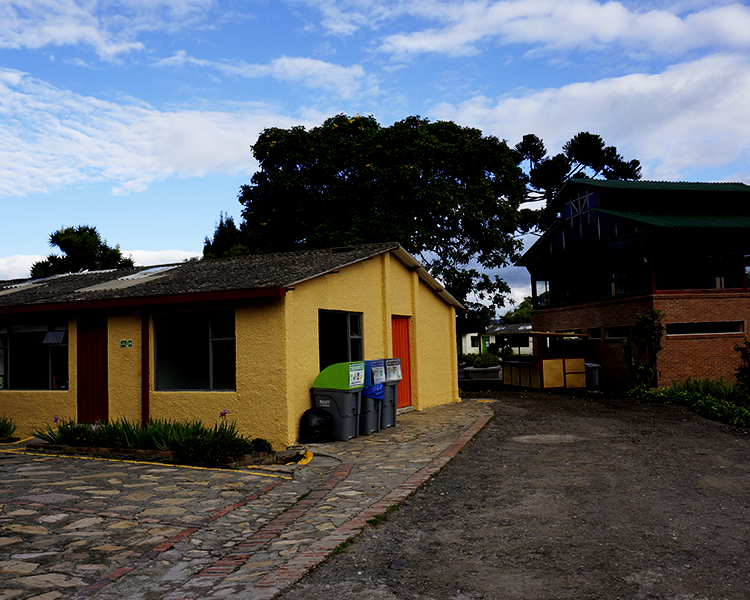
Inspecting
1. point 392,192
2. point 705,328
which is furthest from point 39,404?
point 705,328

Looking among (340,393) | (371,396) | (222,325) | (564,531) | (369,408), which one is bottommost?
(564,531)

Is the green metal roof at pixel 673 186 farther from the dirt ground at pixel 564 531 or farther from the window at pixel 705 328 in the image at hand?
the dirt ground at pixel 564 531

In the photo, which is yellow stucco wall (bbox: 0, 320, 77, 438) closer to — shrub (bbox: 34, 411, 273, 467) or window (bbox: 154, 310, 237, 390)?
shrub (bbox: 34, 411, 273, 467)

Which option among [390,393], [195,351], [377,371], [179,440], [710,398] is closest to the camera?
[179,440]

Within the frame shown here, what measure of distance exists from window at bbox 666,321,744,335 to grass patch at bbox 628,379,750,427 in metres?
2.11

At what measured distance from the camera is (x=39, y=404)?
44.1 feet

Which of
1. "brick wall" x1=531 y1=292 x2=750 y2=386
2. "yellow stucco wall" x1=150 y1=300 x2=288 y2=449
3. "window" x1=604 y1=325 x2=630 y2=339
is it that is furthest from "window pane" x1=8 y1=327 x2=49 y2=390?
"window" x1=604 y1=325 x2=630 y2=339

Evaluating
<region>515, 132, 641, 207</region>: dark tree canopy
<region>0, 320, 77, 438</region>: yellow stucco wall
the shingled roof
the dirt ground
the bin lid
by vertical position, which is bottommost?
the dirt ground

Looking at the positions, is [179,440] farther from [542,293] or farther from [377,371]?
[542,293]

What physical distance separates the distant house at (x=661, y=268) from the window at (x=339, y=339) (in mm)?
13783

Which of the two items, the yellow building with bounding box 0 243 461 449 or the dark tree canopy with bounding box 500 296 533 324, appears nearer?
the yellow building with bounding box 0 243 461 449

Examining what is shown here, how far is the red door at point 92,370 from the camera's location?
41.9ft

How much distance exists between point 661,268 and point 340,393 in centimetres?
1677

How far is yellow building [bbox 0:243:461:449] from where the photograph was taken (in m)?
11.0
